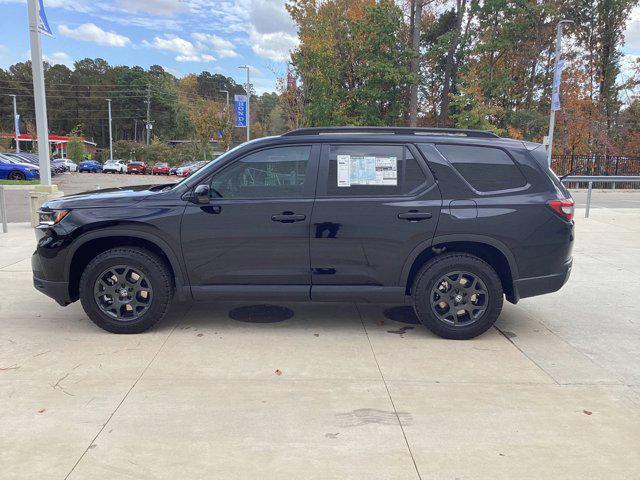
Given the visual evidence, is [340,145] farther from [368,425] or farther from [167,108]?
[167,108]

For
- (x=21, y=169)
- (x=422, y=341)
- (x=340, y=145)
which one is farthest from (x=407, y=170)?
(x=21, y=169)

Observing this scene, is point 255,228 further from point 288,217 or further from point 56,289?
point 56,289

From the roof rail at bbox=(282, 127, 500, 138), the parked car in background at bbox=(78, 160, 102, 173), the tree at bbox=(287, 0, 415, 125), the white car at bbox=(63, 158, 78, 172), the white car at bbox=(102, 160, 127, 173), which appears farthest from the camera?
the parked car in background at bbox=(78, 160, 102, 173)

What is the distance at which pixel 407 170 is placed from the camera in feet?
15.4

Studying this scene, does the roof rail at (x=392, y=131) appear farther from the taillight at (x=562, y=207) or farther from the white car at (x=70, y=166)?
the white car at (x=70, y=166)

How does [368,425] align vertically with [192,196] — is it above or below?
below

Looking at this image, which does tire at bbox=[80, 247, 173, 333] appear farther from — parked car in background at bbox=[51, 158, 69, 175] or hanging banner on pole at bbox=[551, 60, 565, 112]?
parked car in background at bbox=[51, 158, 69, 175]

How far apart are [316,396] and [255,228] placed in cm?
165

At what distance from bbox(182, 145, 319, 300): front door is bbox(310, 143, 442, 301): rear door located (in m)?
0.13

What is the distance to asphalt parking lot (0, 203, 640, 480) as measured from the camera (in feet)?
9.37

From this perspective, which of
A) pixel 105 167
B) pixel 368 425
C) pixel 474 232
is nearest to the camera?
pixel 368 425

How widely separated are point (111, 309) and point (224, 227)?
132 centimetres

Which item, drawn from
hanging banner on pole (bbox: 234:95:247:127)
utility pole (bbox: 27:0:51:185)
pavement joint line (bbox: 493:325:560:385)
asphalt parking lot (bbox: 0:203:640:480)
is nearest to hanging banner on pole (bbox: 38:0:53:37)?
utility pole (bbox: 27:0:51:185)

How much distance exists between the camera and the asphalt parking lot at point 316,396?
9.37 ft
